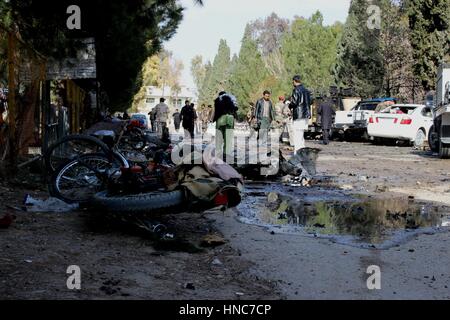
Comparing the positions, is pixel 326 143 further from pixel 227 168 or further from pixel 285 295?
pixel 285 295

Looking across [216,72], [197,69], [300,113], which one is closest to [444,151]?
[300,113]

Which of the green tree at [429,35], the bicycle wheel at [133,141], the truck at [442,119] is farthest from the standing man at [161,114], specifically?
the green tree at [429,35]

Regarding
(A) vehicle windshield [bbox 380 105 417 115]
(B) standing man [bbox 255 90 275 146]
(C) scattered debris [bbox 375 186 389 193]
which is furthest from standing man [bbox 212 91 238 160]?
(A) vehicle windshield [bbox 380 105 417 115]

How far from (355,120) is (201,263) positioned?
2398 cm

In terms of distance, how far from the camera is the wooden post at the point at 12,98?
28.5ft

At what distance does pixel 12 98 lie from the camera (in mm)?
8883

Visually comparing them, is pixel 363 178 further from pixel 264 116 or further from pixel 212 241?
pixel 264 116

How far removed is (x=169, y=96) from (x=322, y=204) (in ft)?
395

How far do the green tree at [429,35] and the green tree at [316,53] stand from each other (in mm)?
21736

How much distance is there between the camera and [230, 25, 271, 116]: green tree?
65.8 metres

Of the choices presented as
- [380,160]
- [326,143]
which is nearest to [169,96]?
[326,143]
